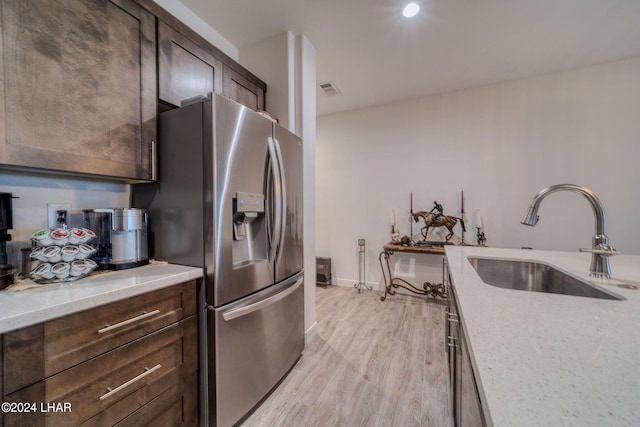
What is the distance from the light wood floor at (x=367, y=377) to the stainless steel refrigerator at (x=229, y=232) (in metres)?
0.19

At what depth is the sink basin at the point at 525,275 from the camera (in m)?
1.12

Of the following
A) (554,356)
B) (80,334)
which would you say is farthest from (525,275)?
(80,334)

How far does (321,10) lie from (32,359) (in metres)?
2.40

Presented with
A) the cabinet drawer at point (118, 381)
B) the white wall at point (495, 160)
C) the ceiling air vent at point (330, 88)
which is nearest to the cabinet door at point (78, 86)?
the cabinet drawer at point (118, 381)

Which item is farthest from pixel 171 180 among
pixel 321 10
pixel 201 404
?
pixel 321 10

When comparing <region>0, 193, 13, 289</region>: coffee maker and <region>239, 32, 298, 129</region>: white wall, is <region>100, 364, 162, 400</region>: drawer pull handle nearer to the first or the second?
<region>0, 193, 13, 289</region>: coffee maker

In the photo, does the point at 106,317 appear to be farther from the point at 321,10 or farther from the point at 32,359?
the point at 321,10

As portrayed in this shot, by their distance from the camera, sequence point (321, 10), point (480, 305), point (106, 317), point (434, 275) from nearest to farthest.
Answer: point (480, 305) → point (106, 317) → point (321, 10) → point (434, 275)

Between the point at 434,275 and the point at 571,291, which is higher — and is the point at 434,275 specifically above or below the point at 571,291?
below

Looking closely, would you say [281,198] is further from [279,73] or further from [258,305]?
[279,73]

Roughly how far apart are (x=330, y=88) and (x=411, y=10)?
129 centimetres

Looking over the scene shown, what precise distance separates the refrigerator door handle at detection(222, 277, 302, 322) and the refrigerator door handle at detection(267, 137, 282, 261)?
0.25 metres

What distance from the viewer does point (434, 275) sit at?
3199 mm

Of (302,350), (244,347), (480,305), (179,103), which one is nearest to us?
(480,305)
